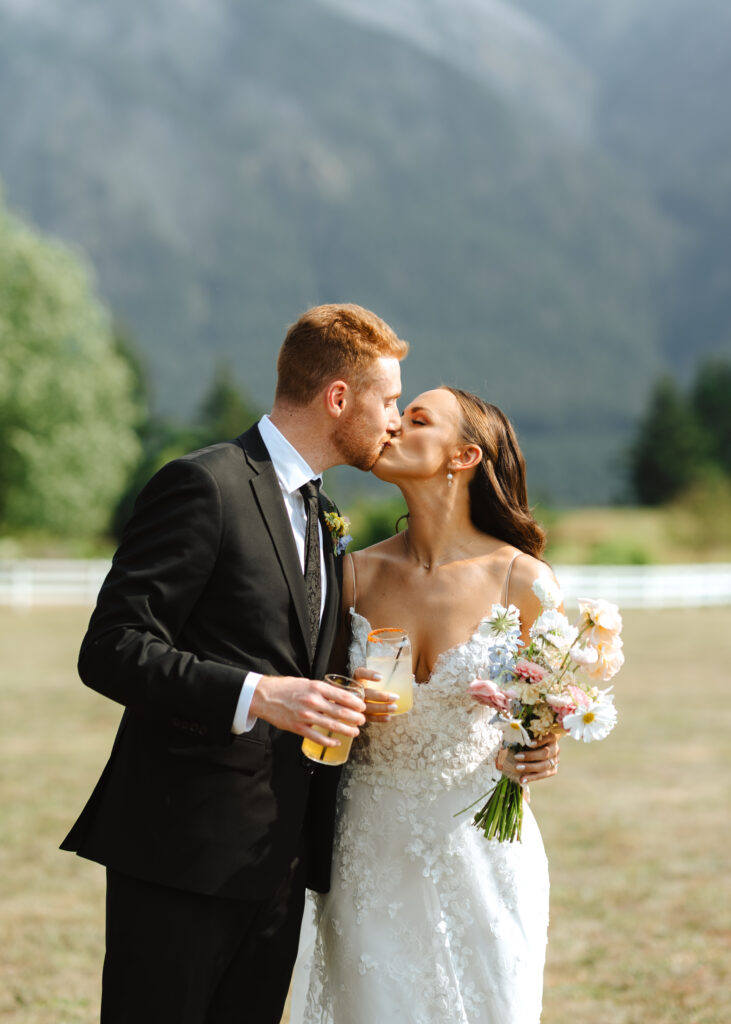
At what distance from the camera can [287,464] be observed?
3289 millimetres

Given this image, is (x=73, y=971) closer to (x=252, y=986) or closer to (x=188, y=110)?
(x=252, y=986)

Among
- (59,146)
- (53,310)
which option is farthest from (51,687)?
(59,146)

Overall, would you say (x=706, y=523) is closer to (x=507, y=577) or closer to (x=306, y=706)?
(x=507, y=577)

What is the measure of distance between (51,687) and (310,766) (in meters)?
13.0

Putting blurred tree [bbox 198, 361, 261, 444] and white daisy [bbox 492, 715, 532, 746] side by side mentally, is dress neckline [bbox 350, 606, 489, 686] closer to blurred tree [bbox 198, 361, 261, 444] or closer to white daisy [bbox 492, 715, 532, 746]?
white daisy [bbox 492, 715, 532, 746]

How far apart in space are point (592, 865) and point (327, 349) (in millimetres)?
5733

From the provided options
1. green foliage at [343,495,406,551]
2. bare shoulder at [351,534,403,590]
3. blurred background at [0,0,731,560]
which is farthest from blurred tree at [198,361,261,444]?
bare shoulder at [351,534,403,590]

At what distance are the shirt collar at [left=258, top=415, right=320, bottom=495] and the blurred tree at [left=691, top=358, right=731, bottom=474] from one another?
8044cm

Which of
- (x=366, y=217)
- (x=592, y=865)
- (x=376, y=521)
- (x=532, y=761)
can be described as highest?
(x=366, y=217)

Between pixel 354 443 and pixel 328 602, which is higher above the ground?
pixel 354 443

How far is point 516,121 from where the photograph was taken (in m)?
191

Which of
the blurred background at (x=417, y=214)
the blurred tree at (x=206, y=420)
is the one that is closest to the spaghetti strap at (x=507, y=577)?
the blurred tree at (x=206, y=420)

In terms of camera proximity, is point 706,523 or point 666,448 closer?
point 706,523

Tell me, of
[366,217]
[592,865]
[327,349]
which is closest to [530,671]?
[327,349]
